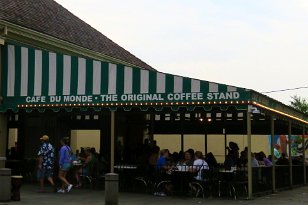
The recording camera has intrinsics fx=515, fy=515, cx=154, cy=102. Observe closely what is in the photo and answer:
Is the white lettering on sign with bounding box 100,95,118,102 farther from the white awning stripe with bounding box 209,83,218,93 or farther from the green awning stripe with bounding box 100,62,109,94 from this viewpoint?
the white awning stripe with bounding box 209,83,218,93

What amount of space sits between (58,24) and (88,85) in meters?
8.41

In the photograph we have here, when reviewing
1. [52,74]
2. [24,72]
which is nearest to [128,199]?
[52,74]

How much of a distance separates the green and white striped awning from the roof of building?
2.14 m

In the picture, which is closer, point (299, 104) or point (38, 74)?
point (38, 74)

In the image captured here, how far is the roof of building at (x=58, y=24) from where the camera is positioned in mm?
20078

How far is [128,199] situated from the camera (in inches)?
554

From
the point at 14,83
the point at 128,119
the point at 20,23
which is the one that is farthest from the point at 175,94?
the point at 128,119

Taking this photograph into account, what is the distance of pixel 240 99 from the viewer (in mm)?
13875

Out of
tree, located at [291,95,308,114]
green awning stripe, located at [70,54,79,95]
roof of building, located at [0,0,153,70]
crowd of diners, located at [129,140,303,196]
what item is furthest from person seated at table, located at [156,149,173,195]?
tree, located at [291,95,308,114]

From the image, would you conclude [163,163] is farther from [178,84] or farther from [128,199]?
[178,84]

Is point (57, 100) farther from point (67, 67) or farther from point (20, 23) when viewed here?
point (20, 23)

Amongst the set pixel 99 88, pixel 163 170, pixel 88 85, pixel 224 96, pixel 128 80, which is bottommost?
pixel 163 170

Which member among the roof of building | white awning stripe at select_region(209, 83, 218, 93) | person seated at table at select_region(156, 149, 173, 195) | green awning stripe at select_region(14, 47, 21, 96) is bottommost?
person seated at table at select_region(156, 149, 173, 195)

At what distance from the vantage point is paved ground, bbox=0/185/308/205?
13.2 metres
